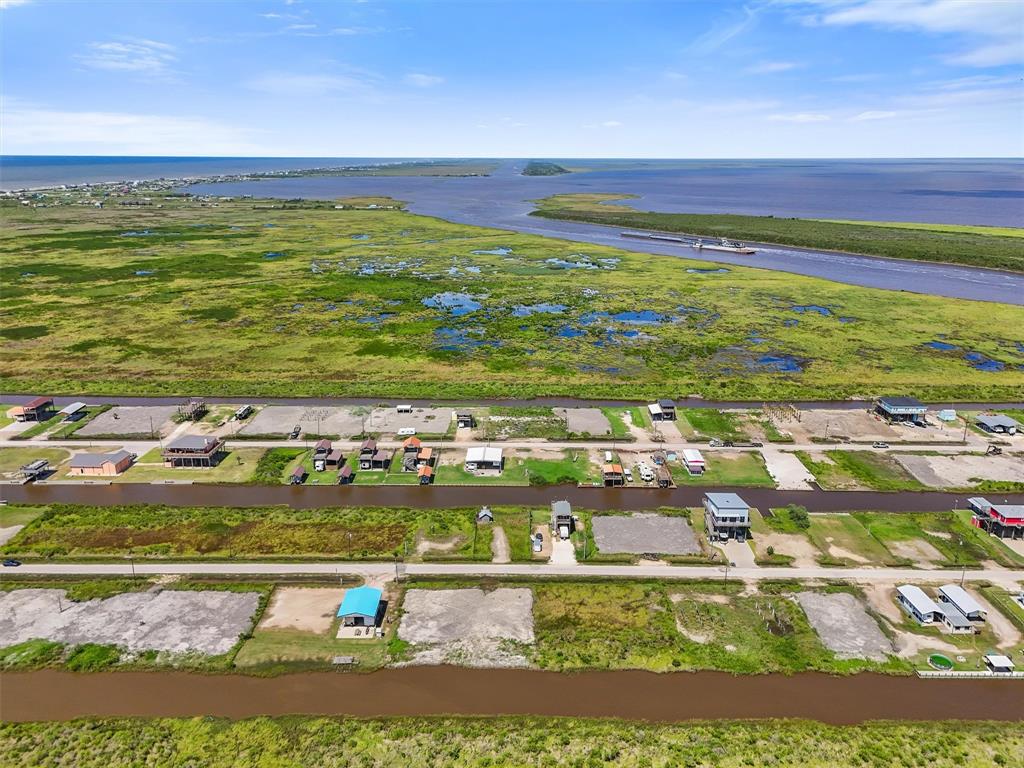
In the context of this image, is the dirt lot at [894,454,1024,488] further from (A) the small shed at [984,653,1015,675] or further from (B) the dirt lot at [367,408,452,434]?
(B) the dirt lot at [367,408,452,434]

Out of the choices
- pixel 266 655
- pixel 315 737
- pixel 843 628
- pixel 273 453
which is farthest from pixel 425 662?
pixel 273 453

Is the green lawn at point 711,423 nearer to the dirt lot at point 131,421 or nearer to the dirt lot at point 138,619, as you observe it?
the dirt lot at point 138,619

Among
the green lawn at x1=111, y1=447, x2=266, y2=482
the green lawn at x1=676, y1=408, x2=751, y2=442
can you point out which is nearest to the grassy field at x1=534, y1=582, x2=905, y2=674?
the green lawn at x1=676, y1=408, x2=751, y2=442

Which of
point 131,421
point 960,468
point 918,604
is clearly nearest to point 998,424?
point 960,468

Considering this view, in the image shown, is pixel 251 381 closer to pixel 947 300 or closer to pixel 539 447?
pixel 539 447

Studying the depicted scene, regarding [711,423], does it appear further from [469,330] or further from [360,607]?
[469,330]

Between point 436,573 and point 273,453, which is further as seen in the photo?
point 273,453

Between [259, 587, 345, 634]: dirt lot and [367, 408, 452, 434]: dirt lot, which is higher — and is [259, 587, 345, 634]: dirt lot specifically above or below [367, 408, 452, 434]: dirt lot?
below

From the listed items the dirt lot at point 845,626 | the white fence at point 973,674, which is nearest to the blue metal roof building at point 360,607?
the dirt lot at point 845,626
